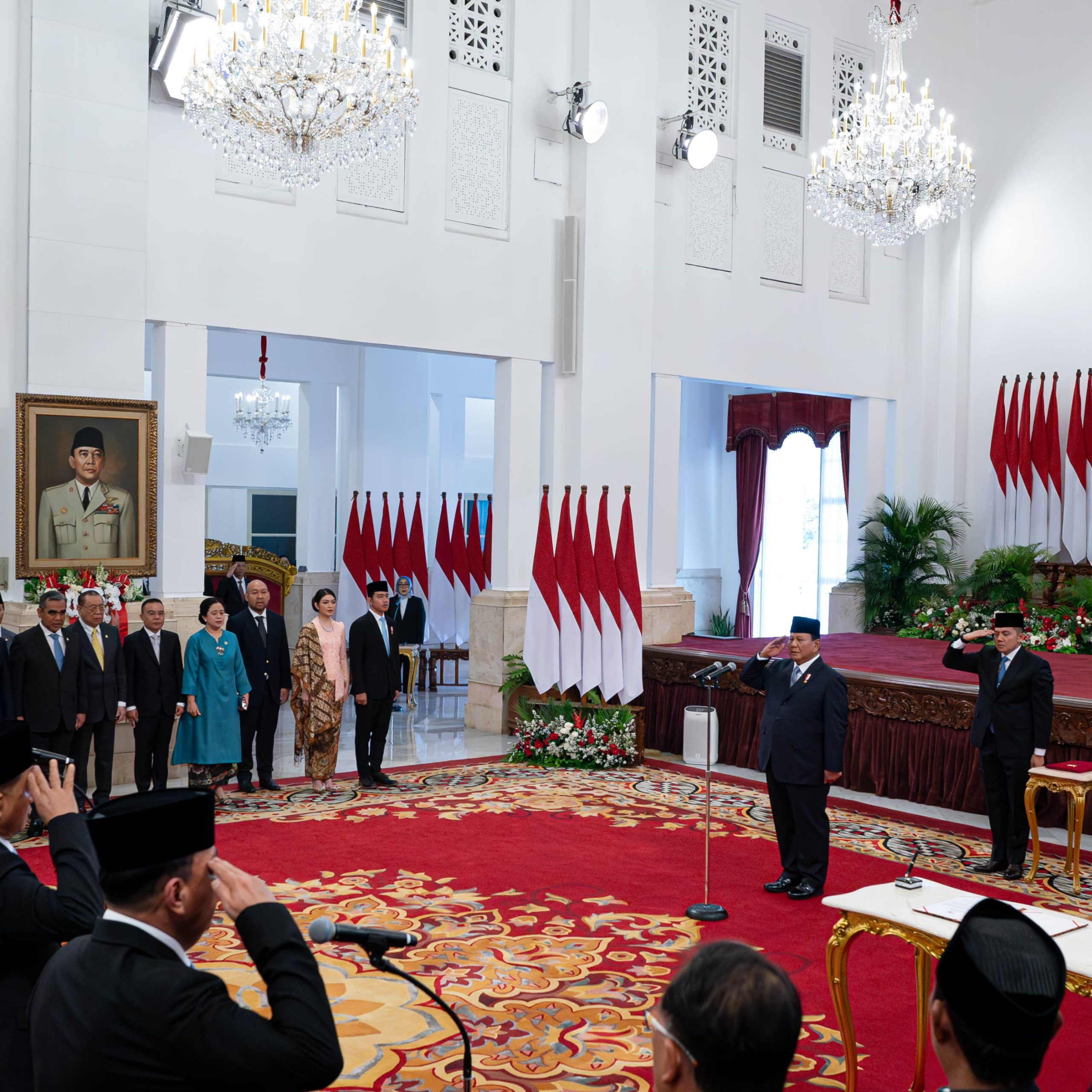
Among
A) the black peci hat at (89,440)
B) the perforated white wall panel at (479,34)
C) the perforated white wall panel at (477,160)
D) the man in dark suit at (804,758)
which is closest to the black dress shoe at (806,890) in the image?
the man in dark suit at (804,758)

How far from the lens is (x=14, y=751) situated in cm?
279

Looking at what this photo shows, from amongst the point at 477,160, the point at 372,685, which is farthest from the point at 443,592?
the point at 372,685

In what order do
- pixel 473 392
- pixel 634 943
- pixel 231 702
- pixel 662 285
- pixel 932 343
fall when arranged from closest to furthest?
pixel 634 943 < pixel 231 702 < pixel 662 285 < pixel 932 343 < pixel 473 392

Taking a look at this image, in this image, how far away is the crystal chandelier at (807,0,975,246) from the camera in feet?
36.4

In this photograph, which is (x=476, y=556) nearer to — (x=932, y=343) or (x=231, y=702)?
(x=932, y=343)

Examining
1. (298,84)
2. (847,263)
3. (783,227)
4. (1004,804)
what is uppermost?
(783,227)

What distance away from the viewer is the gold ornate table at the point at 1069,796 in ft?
21.9

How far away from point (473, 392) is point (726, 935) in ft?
43.9

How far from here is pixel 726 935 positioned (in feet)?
18.6

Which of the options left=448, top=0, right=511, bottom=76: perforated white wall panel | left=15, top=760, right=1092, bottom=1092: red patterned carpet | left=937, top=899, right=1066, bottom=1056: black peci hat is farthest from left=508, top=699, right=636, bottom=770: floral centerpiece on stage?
left=937, top=899, right=1066, bottom=1056: black peci hat

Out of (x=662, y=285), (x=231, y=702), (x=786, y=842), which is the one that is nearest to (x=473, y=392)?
(x=662, y=285)

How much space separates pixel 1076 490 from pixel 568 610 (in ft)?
22.6

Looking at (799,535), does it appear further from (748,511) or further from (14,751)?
(14,751)

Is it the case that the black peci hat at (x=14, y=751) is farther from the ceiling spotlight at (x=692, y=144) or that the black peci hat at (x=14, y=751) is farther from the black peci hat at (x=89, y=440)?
the ceiling spotlight at (x=692, y=144)
